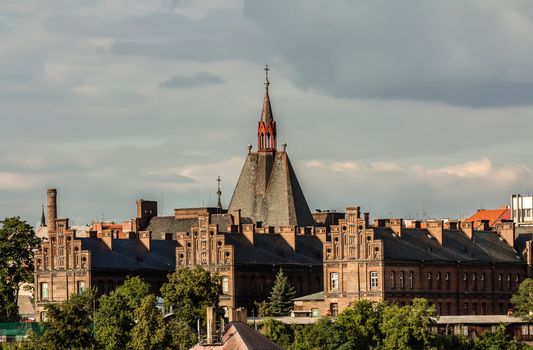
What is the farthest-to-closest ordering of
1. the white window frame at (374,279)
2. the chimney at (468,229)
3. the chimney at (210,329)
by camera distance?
the chimney at (468,229)
the white window frame at (374,279)
the chimney at (210,329)

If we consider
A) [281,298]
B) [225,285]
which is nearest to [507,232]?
[281,298]

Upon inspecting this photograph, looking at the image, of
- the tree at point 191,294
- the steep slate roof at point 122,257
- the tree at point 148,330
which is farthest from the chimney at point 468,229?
the tree at point 148,330

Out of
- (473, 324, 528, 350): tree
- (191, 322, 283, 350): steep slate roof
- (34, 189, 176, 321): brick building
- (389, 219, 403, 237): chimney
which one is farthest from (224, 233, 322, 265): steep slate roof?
(191, 322, 283, 350): steep slate roof

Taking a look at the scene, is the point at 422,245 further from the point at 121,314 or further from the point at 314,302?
the point at 121,314

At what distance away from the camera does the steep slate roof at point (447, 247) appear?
184m

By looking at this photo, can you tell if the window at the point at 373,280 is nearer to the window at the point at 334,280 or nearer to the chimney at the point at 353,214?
the window at the point at 334,280

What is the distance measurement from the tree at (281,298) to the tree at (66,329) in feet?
104

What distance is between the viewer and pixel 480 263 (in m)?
189

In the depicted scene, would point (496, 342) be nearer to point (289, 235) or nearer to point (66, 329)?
point (289, 235)

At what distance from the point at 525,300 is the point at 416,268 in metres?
10.6

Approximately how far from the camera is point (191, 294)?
172 metres

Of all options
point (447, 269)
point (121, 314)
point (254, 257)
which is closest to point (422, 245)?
point (447, 269)

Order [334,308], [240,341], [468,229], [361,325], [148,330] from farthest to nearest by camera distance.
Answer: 1. [468,229]
2. [334,308]
3. [361,325]
4. [148,330]
5. [240,341]

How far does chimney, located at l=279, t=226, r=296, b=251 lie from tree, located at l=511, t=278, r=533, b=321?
2517cm
